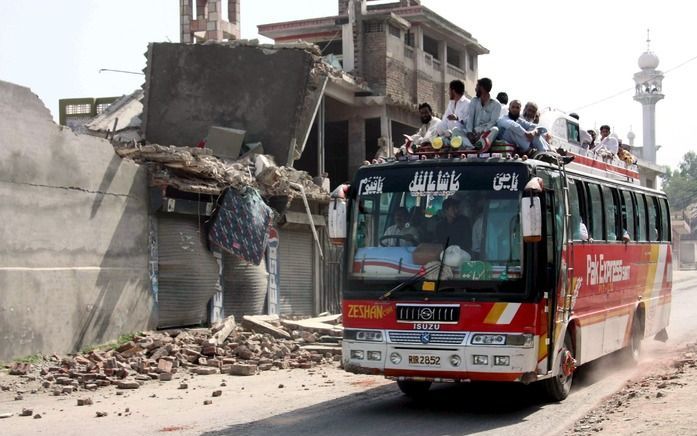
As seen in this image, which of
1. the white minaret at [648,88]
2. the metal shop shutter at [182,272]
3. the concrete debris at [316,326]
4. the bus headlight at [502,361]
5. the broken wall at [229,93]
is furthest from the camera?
the white minaret at [648,88]

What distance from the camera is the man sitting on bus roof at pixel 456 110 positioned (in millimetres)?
11789

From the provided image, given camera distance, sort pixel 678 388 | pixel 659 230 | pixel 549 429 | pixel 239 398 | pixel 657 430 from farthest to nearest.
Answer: pixel 659 230 < pixel 239 398 < pixel 678 388 < pixel 549 429 < pixel 657 430

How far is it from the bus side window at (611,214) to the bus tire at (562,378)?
2.30 m

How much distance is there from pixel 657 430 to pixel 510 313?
1.87 meters

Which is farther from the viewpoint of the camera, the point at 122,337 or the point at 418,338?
the point at 122,337

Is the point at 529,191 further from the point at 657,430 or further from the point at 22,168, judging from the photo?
the point at 22,168

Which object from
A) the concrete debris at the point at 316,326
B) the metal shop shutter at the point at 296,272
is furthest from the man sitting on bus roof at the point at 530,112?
the metal shop shutter at the point at 296,272

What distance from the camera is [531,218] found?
32.2 ft

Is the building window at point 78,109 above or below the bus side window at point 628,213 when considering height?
above

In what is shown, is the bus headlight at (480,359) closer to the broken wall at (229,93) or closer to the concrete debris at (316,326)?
the concrete debris at (316,326)

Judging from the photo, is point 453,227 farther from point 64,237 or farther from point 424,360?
point 64,237

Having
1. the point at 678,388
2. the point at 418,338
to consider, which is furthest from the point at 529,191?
the point at 678,388

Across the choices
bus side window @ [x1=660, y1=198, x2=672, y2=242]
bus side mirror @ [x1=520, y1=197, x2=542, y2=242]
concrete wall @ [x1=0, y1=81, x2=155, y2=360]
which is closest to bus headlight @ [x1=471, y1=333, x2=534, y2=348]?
bus side mirror @ [x1=520, y1=197, x2=542, y2=242]

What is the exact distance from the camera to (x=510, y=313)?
1013cm
